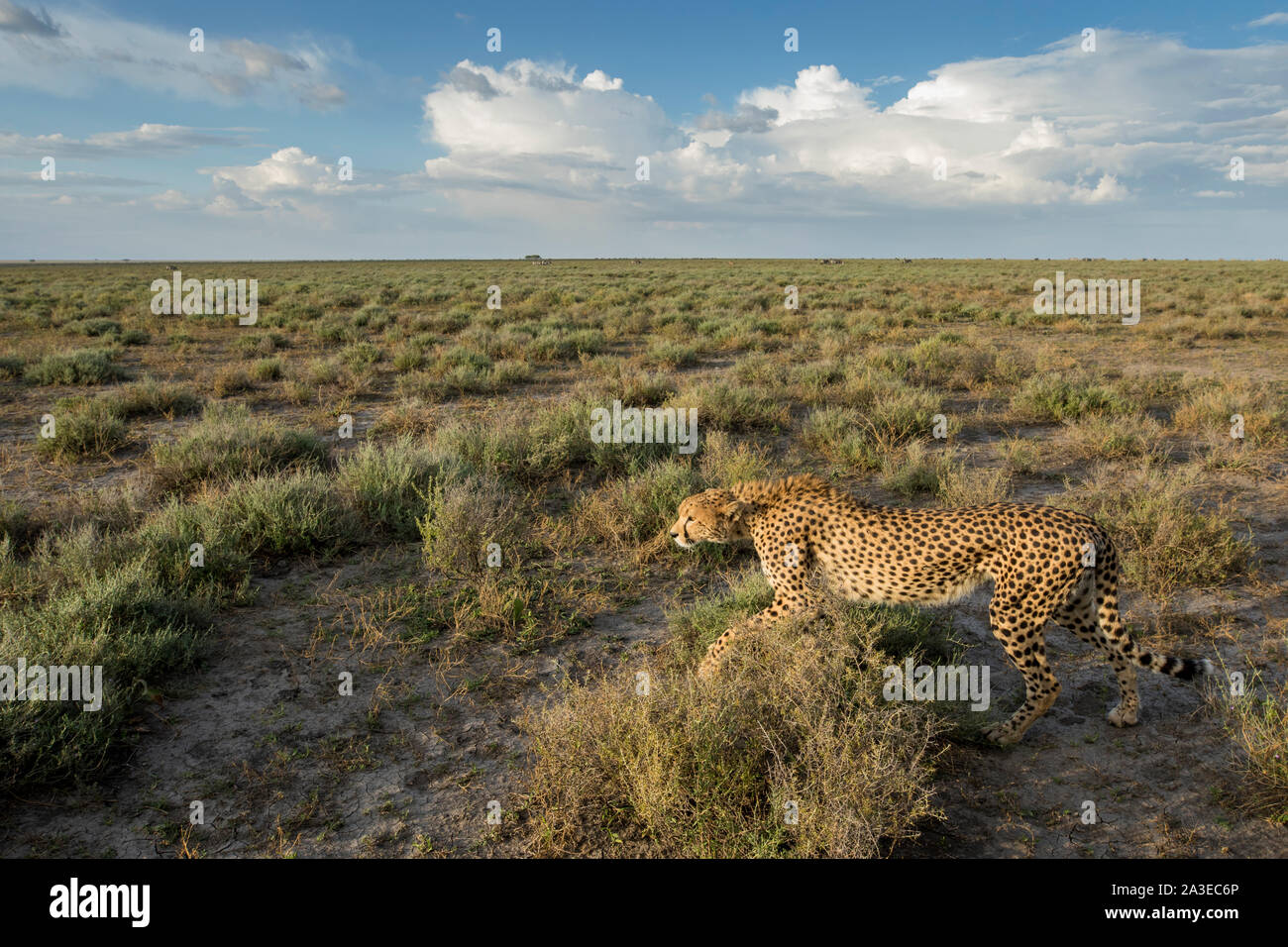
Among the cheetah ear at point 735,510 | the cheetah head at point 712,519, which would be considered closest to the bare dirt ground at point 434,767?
the cheetah head at point 712,519

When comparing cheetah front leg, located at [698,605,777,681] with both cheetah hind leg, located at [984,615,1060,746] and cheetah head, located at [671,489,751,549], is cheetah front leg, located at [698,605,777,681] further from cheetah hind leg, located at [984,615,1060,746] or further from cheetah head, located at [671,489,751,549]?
cheetah hind leg, located at [984,615,1060,746]

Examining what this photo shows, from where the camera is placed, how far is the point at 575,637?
482 cm

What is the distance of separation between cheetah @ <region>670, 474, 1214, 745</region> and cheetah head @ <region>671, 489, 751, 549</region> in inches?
7.7

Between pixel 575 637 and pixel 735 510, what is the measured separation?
54.3 inches

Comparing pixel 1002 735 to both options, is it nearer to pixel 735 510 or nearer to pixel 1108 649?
pixel 1108 649

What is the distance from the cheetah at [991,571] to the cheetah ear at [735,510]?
17cm

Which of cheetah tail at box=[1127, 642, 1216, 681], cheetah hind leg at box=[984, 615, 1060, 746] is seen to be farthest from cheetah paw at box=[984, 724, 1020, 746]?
cheetah tail at box=[1127, 642, 1216, 681]

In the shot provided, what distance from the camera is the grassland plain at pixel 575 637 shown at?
3.08 meters

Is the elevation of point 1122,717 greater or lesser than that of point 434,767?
greater

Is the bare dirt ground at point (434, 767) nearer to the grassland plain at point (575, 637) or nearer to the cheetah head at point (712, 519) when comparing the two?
the grassland plain at point (575, 637)

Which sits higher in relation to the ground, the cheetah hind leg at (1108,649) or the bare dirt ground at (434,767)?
the cheetah hind leg at (1108,649)

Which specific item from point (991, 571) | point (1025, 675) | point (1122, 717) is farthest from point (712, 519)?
point (1122, 717)

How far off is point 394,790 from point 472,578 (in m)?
2.14

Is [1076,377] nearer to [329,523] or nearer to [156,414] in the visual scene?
[329,523]
